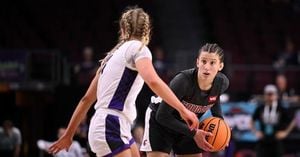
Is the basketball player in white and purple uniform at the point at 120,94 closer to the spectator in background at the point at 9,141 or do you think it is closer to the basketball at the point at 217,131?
the basketball at the point at 217,131

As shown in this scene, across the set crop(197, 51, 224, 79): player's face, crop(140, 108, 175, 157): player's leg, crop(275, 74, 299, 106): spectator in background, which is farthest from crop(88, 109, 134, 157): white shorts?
crop(275, 74, 299, 106): spectator in background

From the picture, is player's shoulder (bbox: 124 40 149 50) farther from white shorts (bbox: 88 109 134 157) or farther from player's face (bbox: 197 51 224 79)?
player's face (bbox: 197 51 224 79)

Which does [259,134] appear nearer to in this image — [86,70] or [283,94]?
[283,94]

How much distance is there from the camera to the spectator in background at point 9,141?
12016mm

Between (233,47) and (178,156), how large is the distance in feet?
41.5

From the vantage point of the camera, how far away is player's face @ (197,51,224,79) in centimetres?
602

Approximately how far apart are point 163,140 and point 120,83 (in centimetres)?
159

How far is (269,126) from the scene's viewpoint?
1223 cm

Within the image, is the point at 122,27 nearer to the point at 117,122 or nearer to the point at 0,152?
the point at 117,122

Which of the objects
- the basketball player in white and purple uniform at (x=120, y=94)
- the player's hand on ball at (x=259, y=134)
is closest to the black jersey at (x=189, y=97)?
the basketball player in white and purple uniform at (x=120, y=94)

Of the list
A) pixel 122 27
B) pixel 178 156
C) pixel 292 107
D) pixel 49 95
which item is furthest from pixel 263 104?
pixel 122 27

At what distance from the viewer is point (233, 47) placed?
62.3 ft

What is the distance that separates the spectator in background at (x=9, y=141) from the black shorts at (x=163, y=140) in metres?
5.94

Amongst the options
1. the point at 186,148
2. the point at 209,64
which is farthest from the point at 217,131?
Answer: the point at 186,148
